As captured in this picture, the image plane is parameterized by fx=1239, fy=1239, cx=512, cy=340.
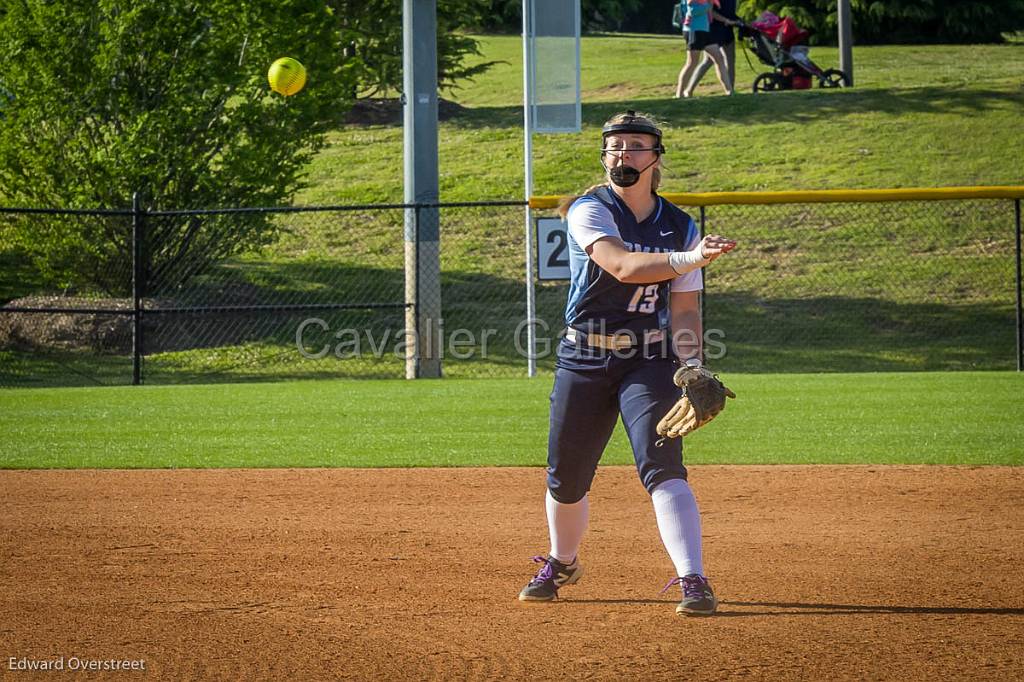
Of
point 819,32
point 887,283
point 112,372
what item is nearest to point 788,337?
point 887,283

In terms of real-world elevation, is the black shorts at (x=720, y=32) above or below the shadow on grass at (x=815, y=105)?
above

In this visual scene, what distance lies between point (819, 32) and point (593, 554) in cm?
2971

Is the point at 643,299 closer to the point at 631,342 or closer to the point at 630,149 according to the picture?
Answer: the point at 631,342

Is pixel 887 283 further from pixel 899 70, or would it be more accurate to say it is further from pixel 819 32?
pixel 819 32

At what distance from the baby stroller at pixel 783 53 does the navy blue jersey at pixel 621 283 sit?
1986cm

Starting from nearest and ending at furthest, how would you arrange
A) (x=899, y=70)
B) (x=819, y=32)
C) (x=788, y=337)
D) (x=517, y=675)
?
(x=517, y=675) < (x=788, y=337) < (x=899, y=70) < (x=819, y=32)

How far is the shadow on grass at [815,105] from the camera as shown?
25.2m

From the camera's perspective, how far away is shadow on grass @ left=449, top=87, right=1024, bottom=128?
25.2m

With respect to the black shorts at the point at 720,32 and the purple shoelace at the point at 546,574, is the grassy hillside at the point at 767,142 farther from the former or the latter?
the purple shoelace at the point at 546,574

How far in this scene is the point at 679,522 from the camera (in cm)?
480

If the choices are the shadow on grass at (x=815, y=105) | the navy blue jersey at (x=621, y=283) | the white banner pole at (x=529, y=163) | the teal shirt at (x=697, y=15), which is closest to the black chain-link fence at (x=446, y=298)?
the white banner pole at (x=529, y=163)

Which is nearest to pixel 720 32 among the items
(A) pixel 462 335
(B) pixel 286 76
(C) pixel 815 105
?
(C) pixel 815 105

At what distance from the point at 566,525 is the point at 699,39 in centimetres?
1920

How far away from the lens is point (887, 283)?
1903 cm
